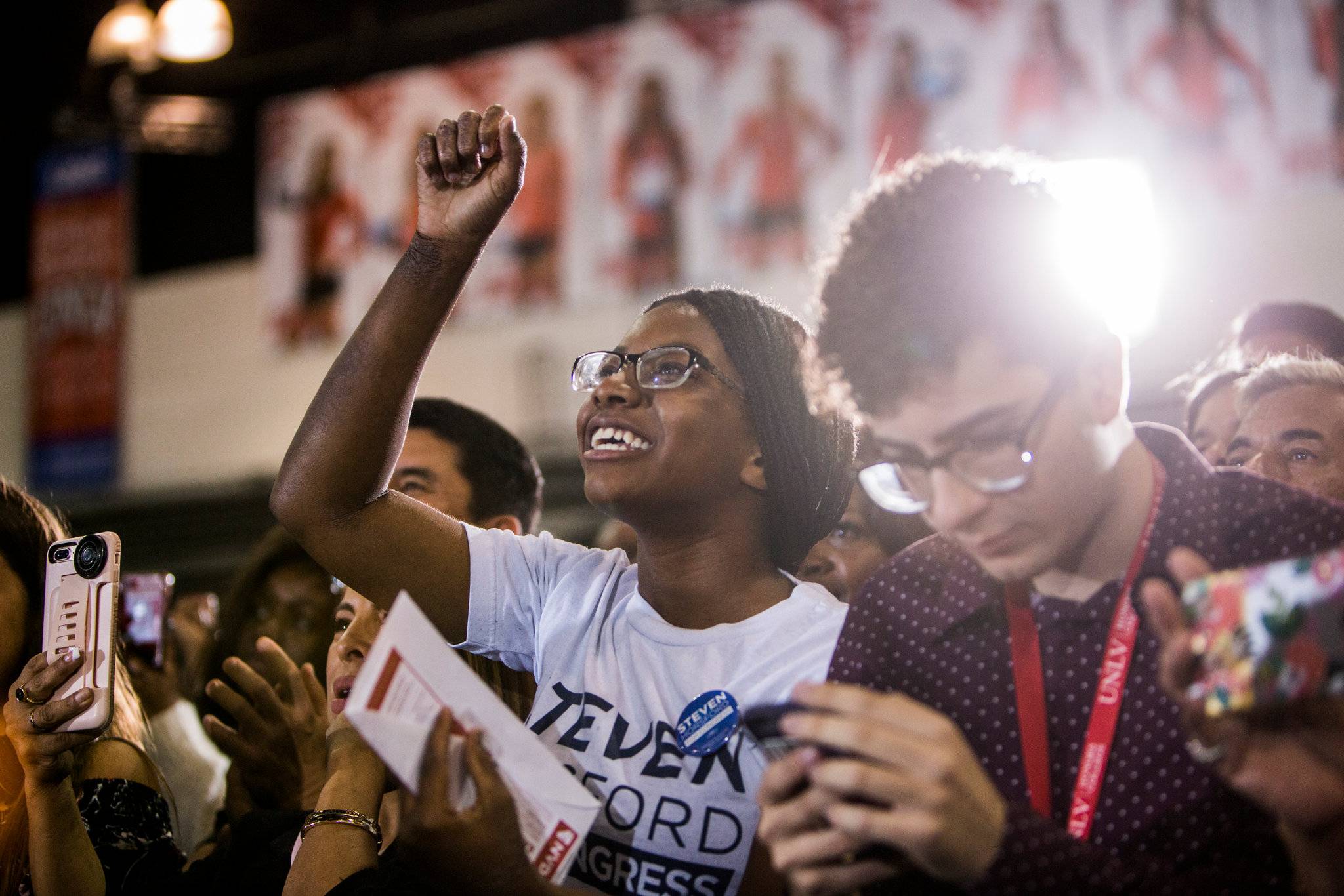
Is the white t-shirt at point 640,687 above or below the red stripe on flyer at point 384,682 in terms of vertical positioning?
below

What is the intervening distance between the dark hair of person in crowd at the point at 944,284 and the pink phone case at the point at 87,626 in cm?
105

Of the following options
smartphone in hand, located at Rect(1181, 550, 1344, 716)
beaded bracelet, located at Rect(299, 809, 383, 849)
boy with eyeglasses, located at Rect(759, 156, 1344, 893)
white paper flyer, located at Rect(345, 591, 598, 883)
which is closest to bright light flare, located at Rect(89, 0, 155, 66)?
beaded bracelet, located at Rect(299, 809, 383, 849)

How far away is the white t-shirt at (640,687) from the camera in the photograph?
150cm

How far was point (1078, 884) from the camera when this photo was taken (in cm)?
111

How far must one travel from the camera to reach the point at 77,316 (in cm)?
902

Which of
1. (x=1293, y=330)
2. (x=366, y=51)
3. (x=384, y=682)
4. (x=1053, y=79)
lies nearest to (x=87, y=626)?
(x=384, y=682)

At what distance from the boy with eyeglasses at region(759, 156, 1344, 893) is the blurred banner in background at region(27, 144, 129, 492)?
8744mm

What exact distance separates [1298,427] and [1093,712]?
1038 mm

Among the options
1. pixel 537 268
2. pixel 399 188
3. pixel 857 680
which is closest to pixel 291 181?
pixel 399 188

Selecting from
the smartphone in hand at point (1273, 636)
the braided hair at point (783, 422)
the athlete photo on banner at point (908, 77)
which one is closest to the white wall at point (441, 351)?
the athlete photo on banner at point (908, 77)

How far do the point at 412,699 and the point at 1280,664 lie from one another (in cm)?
79

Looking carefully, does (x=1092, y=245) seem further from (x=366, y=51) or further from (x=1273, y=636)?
(x=366, y=51)

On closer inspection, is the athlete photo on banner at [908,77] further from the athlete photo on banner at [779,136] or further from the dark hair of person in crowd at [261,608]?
the dark hair of person in crowd at [261,608]

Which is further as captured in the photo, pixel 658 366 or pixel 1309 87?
pixel 1309 87
